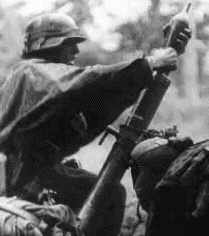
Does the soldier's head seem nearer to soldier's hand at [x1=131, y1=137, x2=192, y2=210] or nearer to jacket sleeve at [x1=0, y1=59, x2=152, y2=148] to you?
jacket sleeve at [x1=0, y1=59, x2=152, y2=148]

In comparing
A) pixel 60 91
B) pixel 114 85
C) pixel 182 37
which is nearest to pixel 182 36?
pixel 182 37

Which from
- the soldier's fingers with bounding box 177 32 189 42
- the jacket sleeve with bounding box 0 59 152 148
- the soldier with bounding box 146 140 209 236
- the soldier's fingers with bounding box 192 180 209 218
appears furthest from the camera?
the soldier's fingers with bounding box 177 32 189 42

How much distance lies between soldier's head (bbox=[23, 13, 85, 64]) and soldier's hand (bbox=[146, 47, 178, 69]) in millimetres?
978

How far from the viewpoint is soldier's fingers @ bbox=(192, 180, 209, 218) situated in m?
6.11

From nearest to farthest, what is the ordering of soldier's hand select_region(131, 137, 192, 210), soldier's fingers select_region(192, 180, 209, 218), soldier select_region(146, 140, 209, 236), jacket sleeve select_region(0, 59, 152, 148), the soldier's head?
soldier's fingers select_region(192, 180, 209, 218) → soldier select_region(146, 140, 209, 236) → soldier's hand select_region(131, 137, 192, 210) → jacket sleeve select_region(0, 59, 152, 148) → the soldier's head

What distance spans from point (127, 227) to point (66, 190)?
104 centimetres

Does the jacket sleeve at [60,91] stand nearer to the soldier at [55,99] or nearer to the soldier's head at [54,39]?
the soldier at [55,99]

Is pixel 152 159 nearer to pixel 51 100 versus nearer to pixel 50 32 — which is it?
pixel 51 100

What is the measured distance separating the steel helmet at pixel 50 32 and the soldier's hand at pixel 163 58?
0.97m

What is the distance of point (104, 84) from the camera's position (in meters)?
7.20

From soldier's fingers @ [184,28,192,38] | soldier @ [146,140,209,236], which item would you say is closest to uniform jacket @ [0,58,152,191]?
soldier's fingers @ [184,28,192,38]

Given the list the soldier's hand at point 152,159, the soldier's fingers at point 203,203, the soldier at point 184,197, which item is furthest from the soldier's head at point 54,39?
the soldier's fingers at point 203,203

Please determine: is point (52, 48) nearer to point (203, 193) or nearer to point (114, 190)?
point (114, 190)

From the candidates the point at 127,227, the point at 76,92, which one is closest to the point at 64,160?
the point at 127,227
